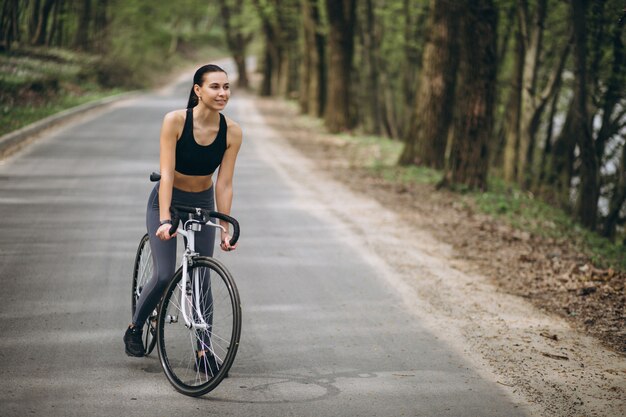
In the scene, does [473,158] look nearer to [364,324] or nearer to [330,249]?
[330,249]

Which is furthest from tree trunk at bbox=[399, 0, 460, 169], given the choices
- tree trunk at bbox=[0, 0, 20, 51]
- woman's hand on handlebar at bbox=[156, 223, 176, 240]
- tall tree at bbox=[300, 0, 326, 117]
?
tree trunk at bbox=[0, 0, 20, 51]

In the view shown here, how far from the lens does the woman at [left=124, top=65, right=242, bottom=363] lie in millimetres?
5086

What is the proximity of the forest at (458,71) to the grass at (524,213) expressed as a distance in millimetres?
671

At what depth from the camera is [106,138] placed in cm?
1983

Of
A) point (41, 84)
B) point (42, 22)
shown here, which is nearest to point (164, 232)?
point (41, 84)

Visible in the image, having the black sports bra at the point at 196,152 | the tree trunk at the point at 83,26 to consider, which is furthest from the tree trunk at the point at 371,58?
the black sports bra at the point at 196,152

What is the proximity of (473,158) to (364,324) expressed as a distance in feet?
27.5

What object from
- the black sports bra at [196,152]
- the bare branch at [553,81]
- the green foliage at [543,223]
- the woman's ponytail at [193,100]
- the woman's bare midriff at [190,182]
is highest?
the bare branch at [553,81]

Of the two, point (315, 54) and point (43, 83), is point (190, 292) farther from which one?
point (315, 54)

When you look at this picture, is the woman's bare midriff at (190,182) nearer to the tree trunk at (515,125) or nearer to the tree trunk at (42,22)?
the tree trunk at (515,125)

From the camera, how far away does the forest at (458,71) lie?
581 inches

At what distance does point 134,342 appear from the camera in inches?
224

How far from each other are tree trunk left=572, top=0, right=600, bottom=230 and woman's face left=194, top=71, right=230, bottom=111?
35.0ft

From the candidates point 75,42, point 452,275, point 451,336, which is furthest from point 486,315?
point 75,42
